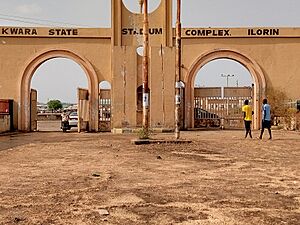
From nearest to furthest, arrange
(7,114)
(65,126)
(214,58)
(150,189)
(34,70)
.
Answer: (150,189), (7,114), (34,70), (214,58), (65,126)

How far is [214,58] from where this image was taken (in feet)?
87.6

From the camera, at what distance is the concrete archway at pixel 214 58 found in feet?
86.6

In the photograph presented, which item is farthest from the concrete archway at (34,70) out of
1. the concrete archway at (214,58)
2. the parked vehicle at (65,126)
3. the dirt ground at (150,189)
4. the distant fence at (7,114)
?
the dirt ground at (150,189)

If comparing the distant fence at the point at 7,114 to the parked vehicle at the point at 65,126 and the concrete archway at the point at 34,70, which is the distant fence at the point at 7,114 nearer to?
the concrete archway at the point at 34,70

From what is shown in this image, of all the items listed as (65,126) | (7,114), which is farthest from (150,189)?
(65,126)

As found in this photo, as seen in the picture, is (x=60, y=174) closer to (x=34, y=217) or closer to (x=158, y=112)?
(x=34, y=217)

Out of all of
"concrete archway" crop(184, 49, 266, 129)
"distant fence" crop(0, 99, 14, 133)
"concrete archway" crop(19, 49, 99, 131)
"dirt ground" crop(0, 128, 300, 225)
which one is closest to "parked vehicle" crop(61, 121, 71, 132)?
"concrete archway" crop(19, 49, 99, 131)

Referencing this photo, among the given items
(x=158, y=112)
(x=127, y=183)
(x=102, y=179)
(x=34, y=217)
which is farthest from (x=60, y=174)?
(x=158, y=112)

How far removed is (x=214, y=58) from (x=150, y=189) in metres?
20.5

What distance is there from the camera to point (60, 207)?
18.8 feet

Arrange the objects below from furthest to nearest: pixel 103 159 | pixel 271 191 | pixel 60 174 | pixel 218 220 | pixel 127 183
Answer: pixel 103 159, pixel 60 174, pixel 127 183, pixel 271 191, pixel 218 220

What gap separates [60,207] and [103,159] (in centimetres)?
539

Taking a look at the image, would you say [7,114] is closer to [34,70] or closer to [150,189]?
[34,70]

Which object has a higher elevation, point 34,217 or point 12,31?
point 12,31
